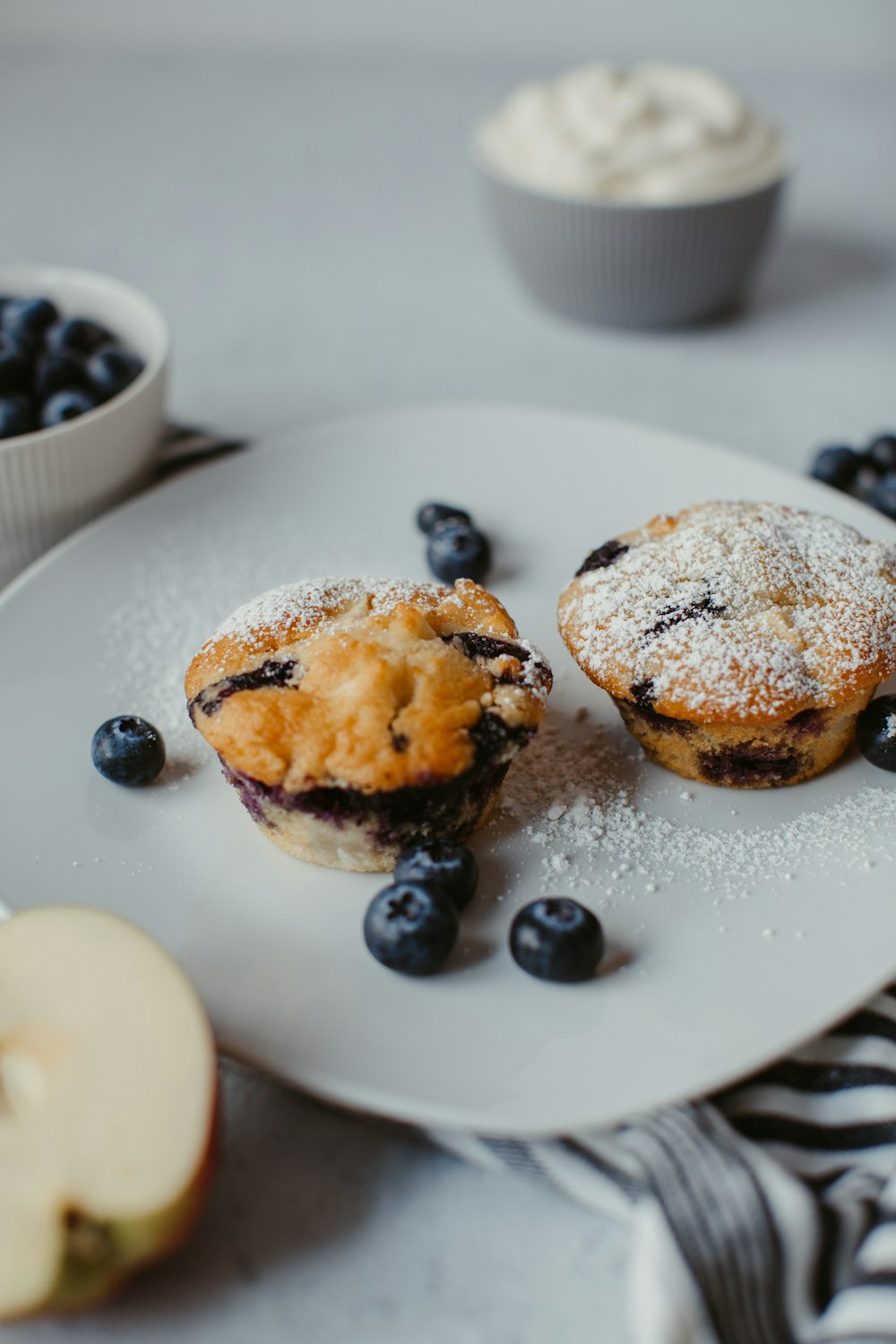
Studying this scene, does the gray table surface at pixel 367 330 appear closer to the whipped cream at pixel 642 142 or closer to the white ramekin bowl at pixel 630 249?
the white ramekin bowl at pixel 630 249

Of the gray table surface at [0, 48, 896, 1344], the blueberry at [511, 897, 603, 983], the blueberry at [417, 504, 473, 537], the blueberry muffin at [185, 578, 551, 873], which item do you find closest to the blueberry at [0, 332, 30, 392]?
the gray table surface at [0, 48, 896, 1344]

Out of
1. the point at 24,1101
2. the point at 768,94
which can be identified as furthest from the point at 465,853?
the point at 768,94

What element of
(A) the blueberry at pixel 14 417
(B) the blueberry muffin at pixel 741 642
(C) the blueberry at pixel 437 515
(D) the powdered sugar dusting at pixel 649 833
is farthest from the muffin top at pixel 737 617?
(A) the blueberry at pixel 14 417

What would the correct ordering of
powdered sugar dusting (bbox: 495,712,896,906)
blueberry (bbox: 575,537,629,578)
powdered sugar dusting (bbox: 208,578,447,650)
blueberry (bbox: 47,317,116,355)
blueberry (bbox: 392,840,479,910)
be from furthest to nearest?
blueberry (bbox: 47,317,116,355), blueberry (bbox: 575,537,629,578), powdered sugar dusting (bbox: 208,578,447,650), powdered sugar dusting (bbox: 495,712,896,906), blueberry (bbox: 392,840,479,910)

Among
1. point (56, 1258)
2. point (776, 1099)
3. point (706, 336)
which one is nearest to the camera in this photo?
point (56, 1258)

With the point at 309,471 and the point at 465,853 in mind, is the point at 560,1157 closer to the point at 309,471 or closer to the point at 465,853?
the point at 465,853

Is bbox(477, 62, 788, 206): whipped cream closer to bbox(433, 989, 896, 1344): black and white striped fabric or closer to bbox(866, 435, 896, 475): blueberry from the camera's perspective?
bbox(866, 435, 896, 475): blueberry
